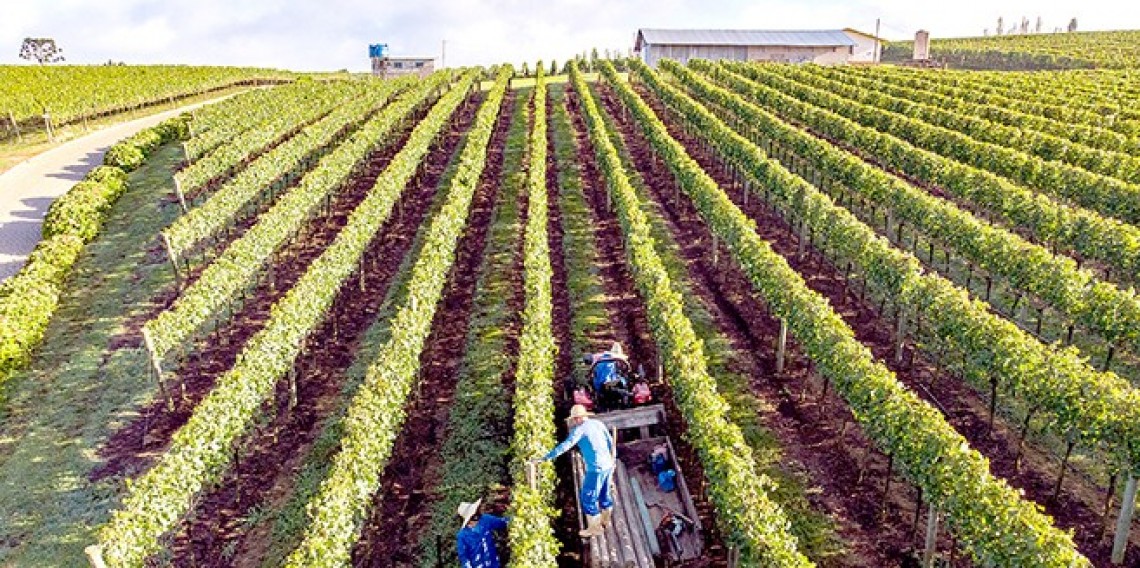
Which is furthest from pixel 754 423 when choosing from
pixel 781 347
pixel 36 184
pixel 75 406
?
pixel 36 184

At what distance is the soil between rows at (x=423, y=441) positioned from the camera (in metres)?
12.1

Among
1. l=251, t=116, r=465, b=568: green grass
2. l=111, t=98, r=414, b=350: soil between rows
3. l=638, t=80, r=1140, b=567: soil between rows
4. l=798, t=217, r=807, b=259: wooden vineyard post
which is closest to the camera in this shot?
l=638, t=80, r=1140, b=567: soil between rows

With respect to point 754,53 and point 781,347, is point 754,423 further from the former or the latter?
point 754,53

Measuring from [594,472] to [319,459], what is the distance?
5.95 metres

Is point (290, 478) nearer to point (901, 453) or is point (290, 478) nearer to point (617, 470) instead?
point (617, 470)

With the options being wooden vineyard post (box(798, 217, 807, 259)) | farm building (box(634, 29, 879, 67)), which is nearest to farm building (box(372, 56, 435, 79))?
farm building (box(634, 29, 879, 67))

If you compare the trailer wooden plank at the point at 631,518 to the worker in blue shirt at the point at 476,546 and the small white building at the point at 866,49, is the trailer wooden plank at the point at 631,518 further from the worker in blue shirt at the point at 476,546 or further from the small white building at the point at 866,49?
the small white building at the point at 866,49

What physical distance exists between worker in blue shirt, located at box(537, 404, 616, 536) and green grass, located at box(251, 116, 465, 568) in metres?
4.47

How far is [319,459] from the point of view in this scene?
14.1 m

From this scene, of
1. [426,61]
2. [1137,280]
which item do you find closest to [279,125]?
[1137,280]

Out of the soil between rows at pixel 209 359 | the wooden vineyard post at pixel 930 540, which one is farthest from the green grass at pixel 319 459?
the wooden vineyard post at pixel 930 540

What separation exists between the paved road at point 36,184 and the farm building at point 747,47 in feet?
156

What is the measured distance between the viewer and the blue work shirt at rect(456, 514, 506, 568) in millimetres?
10242

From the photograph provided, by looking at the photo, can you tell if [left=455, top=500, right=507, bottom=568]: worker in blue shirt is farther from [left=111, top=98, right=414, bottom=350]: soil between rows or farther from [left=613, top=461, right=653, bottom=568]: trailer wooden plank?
[left=111, top=98, right=414, bottom=350]: soil between rows
